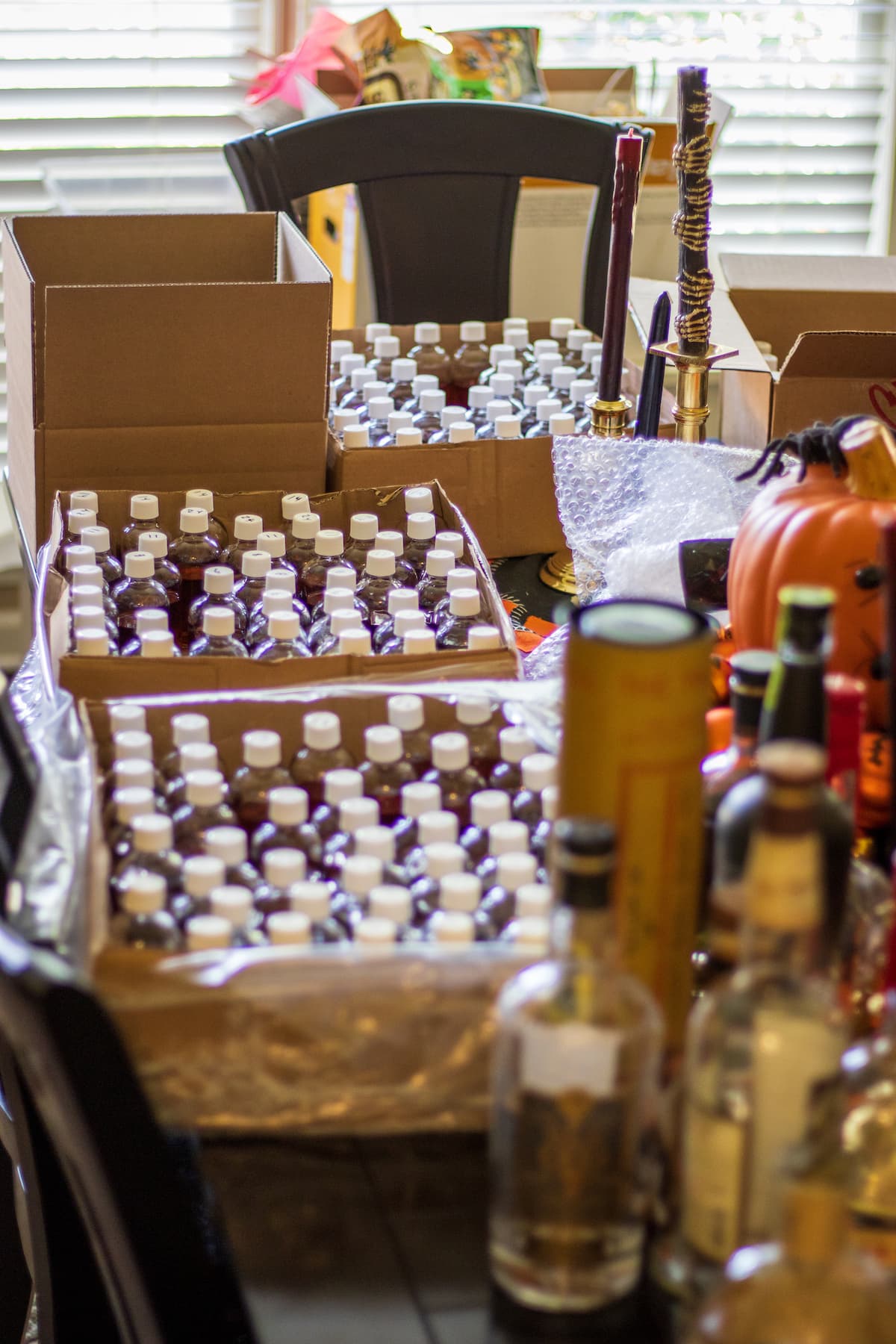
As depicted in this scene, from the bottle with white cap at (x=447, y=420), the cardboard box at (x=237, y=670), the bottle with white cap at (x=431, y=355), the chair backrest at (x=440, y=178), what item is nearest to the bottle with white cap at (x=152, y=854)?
the cardboard box at (x=237, y=670)

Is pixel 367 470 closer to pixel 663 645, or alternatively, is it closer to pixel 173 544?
pixel 173 544

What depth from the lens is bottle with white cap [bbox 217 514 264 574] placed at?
1.39 m

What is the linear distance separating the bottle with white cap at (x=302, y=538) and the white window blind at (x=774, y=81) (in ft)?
6.75

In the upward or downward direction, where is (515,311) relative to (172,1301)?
upward

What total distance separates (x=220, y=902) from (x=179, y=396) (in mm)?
805

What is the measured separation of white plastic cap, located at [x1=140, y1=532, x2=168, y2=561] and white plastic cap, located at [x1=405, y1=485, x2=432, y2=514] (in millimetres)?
233

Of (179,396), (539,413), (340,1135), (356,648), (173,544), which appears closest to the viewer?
(340,1135)

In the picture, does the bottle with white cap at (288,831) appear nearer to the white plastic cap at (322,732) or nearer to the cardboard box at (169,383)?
the white plastic cap at (322,732)

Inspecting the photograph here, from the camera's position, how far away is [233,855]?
882mm

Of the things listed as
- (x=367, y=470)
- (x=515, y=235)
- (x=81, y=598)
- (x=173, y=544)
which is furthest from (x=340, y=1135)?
(x=515, y=235)

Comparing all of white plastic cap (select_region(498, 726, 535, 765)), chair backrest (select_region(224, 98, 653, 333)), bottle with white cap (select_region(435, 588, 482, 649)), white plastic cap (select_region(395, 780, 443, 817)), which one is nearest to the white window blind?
chair backrest (select_region(224, 98, 653, 333))

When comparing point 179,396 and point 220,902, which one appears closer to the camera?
point 220,902

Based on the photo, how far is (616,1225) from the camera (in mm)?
699

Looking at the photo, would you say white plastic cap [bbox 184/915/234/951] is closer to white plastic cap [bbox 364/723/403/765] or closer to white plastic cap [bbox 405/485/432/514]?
white plastic cap [bbox 364/723/403/765]
